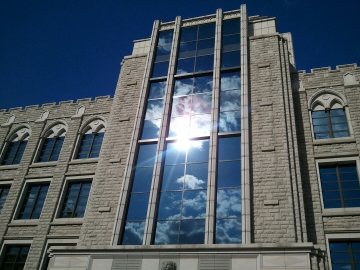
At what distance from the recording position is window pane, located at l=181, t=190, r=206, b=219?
1391 cm

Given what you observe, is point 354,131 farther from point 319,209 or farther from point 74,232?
point 74,232

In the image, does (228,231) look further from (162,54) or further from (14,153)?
(14,153)

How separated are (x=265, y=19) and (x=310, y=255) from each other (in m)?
A: 13.4

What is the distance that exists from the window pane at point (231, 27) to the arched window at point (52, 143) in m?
11.4

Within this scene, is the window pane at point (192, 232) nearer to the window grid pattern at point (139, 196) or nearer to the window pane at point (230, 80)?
the window grid pattern at point (139, 196)

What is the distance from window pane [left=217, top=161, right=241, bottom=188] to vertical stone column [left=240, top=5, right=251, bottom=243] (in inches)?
10.5

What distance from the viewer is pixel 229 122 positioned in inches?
630

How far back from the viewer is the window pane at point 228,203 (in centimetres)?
1358

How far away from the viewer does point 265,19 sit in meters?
19.6

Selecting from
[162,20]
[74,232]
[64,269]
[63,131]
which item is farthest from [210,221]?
[162,20]

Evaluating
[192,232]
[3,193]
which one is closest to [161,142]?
[192,232]

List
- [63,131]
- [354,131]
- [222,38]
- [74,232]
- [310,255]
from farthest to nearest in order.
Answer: [63,131] → [222,38] → [74,232] → [354,131] → [310,255]

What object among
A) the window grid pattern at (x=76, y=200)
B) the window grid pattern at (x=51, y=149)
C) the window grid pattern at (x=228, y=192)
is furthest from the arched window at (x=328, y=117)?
the window grid pattern at (x=51, y=149)

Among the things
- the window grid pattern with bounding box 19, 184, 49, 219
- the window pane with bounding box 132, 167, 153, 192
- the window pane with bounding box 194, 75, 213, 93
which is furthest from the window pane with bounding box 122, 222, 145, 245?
the window pane with bounding box 194, 75, 213, 93
